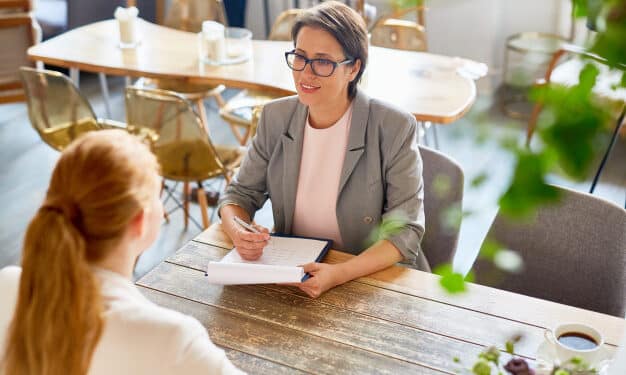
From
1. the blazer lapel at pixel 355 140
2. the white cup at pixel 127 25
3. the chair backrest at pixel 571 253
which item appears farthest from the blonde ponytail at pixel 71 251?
the white cup at pixel 127 25

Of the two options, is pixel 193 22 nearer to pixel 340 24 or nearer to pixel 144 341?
pixel 340 24

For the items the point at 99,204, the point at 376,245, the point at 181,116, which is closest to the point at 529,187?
the point at 99,204

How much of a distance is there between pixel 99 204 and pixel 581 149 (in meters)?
0.89

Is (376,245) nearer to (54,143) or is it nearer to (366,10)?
(54,143)

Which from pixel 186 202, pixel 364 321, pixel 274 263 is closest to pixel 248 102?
pixel 186 202

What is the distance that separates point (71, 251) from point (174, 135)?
205 centimetres

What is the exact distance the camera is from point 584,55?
1.70 feet

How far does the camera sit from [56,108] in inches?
130

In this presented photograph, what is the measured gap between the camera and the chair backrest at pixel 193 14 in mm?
4309

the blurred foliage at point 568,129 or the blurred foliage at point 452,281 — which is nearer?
the blurred foliage at point 568,129

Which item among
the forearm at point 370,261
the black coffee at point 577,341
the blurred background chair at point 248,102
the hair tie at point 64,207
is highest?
the hair tie at point 64,207

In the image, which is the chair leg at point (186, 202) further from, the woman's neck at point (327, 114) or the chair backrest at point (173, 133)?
the woman's neck at point (327, 114)

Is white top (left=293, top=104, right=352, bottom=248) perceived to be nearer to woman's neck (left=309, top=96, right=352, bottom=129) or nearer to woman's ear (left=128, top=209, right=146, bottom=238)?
woman's neck (left=309, top=96, right=352, bottom=129)

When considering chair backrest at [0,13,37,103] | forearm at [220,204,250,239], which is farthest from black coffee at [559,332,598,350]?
chair backrest at [0,13,37,103]
